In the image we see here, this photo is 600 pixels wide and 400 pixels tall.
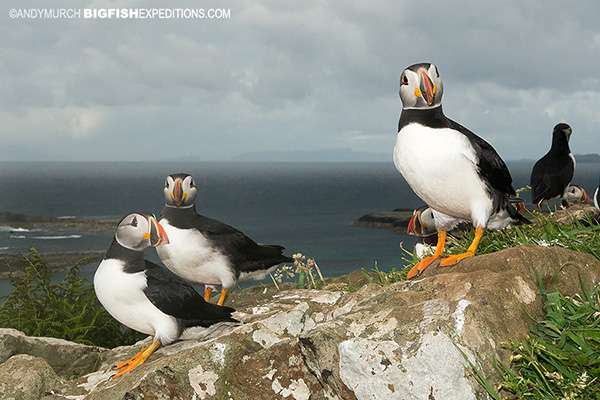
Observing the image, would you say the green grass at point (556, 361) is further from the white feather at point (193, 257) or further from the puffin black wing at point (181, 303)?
the white feather at point (193, 257)

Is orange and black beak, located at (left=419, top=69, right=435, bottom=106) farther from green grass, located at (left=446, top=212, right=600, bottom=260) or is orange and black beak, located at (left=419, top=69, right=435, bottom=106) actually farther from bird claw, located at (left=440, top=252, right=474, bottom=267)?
green grass, located at (left=446, top=212, right=600, bottom=260)

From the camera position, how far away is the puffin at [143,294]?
7520mm

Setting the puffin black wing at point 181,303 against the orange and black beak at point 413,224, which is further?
the orange and black beak at point 413,224

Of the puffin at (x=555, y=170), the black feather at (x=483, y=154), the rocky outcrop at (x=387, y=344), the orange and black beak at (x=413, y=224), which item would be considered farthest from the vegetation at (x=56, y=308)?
the puffin at (x=555, y=170)

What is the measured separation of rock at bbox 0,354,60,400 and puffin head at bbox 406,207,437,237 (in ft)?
19.4

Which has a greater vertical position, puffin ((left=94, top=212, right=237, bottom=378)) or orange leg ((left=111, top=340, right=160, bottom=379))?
puffin ((left=94, top=212, right=237, bottom=378))

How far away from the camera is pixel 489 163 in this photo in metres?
7.35

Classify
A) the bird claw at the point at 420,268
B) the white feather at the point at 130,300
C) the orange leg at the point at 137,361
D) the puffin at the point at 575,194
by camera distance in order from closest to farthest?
the orange leg at the point at 137,361, the bird claw at the point at 420,268, the white feather at the point at 130,300, the puffin at the point at 575,194

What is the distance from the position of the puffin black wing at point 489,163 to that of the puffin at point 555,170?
989cm

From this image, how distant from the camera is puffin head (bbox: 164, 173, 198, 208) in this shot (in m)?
10.0

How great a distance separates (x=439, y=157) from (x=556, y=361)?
2437 millimetres

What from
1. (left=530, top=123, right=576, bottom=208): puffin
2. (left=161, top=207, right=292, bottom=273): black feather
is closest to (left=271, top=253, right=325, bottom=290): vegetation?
(left=161, top=207, right=292, bottom=273): black feather

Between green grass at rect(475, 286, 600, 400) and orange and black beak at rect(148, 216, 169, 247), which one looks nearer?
green grass at rect(475, 286, 600, 400)

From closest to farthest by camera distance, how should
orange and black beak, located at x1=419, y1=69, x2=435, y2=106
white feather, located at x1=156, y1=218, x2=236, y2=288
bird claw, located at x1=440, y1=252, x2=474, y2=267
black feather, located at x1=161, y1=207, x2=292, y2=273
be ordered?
orange and black beak, located at x1=419, y1=69, x2=435, y2=106 < bird claw, located at x1=440, y1=252, x2=474, y2=267 < white feather, located at x1=156, y1=218, x2=236, y2=288 < black feather, located at x1=161, y1=207, x2=292, y2=273
